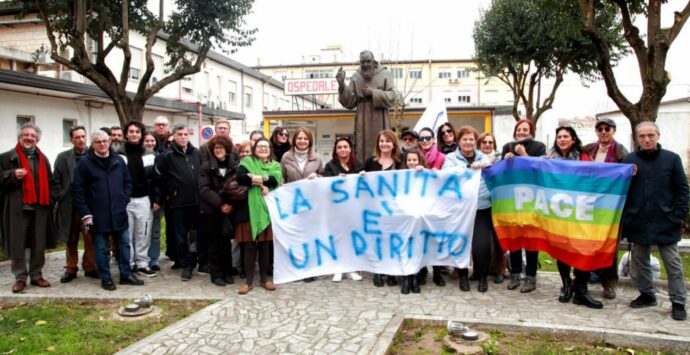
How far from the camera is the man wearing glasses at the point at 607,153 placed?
5574 mm

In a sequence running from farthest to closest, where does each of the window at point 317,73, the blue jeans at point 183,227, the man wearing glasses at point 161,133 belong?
the window at point 317,73 < the man wearing glasses at point 161,133 < the blue jeans at point 183,227

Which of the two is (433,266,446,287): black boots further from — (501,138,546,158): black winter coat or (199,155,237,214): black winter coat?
(199,155,237,214): black winter coat

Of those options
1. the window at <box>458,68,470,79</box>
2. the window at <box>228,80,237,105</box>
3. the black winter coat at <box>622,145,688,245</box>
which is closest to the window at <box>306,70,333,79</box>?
the window at <box>458,68,470,79</box>

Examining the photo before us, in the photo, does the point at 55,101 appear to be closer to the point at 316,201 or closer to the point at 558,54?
the point at 316,201

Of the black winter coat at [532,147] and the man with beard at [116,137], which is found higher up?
the man with beard at [116,137]

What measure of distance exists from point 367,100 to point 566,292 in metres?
3.89

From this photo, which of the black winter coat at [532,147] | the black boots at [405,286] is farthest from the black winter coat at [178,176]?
the black winter coat at [532,147]

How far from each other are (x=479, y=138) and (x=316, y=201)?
2.26 m

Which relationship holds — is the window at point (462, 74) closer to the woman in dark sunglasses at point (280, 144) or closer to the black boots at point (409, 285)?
the woman in dark sunglasses at point (280, 144)

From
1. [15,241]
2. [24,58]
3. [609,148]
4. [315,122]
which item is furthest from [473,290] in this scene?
[315,122]

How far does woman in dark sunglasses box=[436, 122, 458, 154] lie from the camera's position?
6.85 m

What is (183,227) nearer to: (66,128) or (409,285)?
(409,285)

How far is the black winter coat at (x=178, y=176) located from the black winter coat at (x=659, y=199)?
523 cm

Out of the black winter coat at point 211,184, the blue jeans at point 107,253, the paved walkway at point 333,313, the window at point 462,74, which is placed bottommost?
the paved walkway at point 333,313
